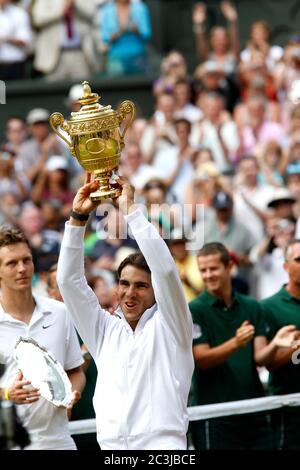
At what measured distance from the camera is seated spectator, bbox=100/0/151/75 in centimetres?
1616

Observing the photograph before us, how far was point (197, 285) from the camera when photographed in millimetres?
11047

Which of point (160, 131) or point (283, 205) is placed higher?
point (160, 131)

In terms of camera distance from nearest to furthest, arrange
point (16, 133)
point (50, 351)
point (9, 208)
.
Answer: point (50, 351)
point (9, 208)
point (16, 133)

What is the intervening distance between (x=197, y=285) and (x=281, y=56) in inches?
222

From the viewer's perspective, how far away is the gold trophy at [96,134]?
6746 mm

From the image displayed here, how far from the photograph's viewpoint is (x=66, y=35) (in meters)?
16.4

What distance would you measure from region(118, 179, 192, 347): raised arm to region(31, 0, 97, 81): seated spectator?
9999mm

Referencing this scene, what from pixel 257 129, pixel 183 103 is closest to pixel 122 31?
pixel 183 103

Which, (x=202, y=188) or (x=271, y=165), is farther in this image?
(x=271, y=165)

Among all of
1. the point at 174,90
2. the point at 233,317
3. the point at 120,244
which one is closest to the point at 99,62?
the point at 174,90

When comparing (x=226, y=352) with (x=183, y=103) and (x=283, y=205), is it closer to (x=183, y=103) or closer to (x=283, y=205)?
(x=283, y=205)

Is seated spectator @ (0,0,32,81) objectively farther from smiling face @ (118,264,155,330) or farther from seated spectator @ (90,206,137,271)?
smiling face @ (118,264,155,330)

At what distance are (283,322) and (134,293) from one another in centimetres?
231

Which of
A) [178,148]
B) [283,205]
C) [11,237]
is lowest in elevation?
[11,237]
